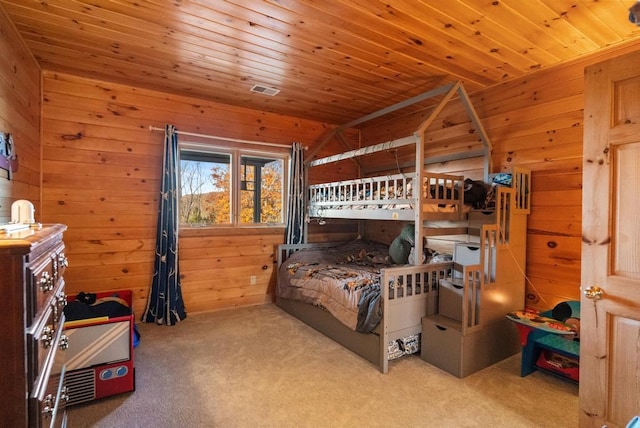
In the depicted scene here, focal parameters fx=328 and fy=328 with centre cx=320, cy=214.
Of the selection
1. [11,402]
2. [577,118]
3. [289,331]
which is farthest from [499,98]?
[11,402]

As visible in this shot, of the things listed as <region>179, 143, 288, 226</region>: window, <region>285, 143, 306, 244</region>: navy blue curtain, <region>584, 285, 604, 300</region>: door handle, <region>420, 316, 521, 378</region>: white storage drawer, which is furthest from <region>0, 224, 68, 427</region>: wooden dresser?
<region>285, 143, 306, 244</region>: navy blue curtain

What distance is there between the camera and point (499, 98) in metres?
3.19

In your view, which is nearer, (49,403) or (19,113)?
(49,403)

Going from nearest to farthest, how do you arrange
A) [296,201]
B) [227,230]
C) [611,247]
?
[611,247] → [227,230] → [296,201]

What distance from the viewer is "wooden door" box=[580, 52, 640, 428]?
1.42m

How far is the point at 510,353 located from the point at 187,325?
2985 millimetres

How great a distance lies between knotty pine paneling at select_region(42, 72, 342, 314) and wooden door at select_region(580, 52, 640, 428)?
3245mm

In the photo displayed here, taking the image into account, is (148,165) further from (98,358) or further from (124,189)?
(98,358)

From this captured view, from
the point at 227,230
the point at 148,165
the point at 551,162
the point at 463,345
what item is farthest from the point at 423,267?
the point at 148,165

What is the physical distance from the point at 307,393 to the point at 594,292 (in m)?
1.69

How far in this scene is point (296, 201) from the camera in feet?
13.7

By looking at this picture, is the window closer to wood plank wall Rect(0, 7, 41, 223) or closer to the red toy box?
wood plank wall Rect(0, 7, 41, 223)

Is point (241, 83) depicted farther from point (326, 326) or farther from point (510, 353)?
point (510, 353)

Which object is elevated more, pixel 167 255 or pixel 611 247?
pixel 611 247
